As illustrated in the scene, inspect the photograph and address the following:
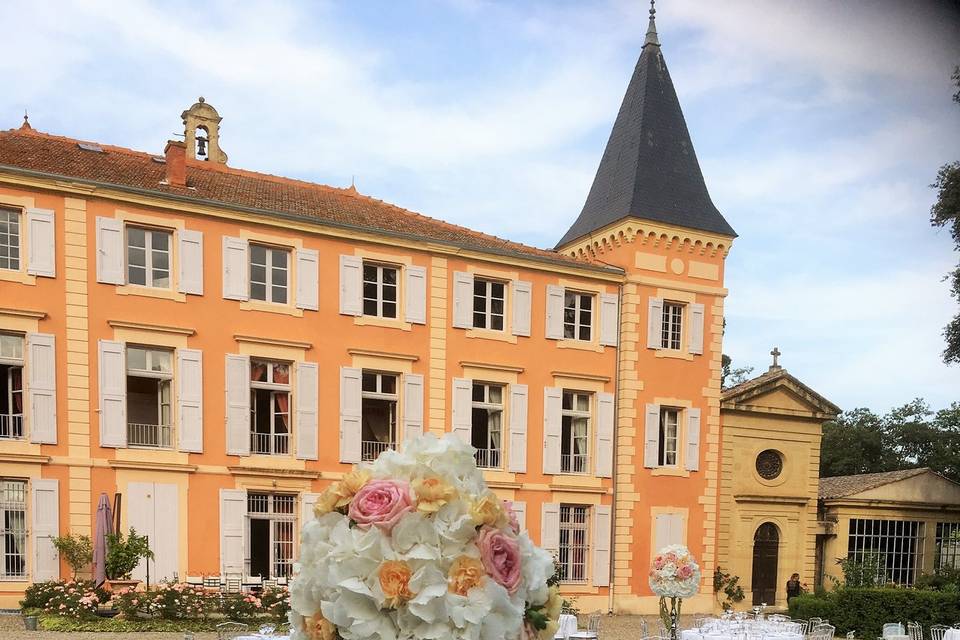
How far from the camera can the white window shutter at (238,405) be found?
1460 cm

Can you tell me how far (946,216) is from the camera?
17.8m

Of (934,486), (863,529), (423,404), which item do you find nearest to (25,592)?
(423,404)

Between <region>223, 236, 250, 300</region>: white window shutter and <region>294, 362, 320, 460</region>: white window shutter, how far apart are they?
72.5 inches

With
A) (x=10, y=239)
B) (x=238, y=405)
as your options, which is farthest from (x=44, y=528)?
(x=10, y=239)

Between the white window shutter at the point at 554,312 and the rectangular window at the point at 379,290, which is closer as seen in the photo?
the rectangular window at the point at 379,290

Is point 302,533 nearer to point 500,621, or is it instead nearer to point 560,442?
point 500,621

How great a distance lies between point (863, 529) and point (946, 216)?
8.81m

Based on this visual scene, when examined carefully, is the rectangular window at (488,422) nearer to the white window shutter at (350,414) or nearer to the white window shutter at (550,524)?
the white window shutter at (550,524)

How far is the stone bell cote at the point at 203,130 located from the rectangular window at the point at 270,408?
6340 mm

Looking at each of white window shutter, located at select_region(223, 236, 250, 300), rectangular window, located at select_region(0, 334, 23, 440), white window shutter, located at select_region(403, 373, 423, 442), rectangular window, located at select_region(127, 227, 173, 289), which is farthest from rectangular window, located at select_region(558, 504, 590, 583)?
rectangular window, located at select_region(0, 334, 23, 440)

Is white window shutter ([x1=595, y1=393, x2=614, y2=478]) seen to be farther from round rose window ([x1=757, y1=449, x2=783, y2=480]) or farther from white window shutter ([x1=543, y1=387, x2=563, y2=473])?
round rose window ([x1=757, y1=449, x2=783, y2=480])

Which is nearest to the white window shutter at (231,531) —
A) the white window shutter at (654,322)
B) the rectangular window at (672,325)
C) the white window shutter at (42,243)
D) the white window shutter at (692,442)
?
the white window shutter at (42,243)

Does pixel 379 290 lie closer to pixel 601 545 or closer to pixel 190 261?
pixel 190 261

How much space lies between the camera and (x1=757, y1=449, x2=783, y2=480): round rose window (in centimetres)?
1964
